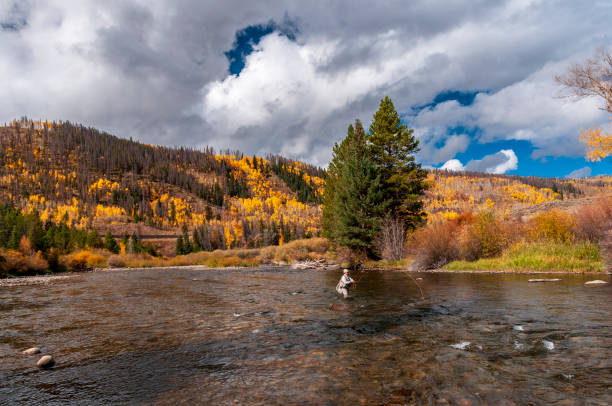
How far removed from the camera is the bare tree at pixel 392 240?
3372 cm

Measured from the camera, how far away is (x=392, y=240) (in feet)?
112

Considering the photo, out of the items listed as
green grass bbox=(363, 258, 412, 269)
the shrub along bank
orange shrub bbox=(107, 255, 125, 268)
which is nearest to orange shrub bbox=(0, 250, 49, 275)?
orange shrub bbox=(107, 255, 125, 268)

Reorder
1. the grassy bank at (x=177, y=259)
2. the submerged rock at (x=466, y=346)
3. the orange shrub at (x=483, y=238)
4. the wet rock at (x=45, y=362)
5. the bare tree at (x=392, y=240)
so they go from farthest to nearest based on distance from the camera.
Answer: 1. the grassy bank at (x=177, y=259)
2. the bare tree at (x=392, y=240)
3. the orange shrub at (x=483, y=238)
4. the wet rock at (x=45, y=362)
5. the submerged rock at (x=466, y=346)

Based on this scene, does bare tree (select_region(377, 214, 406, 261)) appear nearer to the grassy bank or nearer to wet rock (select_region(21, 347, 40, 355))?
the grassy bank

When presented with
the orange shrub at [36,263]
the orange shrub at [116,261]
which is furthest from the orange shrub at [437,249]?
the orange shrub at [116,261]

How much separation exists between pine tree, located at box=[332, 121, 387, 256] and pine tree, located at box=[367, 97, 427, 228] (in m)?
1.86

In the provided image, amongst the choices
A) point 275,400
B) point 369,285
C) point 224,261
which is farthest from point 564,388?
point 224,261

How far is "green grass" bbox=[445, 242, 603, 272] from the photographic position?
21.2 meters

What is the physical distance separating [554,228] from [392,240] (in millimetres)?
13279

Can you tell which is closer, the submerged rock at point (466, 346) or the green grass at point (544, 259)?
the submerged rock at point (466, 346)

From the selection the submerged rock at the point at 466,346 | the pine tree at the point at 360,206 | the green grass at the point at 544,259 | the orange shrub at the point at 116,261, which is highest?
the pine tree at the point at 360,206

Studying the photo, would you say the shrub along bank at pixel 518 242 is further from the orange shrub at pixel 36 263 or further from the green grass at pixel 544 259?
the orange shrub at pixel 36 263

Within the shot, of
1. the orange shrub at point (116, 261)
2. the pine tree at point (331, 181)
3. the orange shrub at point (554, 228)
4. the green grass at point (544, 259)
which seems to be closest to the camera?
the green grass at point (544, 259)

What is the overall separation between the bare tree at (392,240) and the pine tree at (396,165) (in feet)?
9.35
